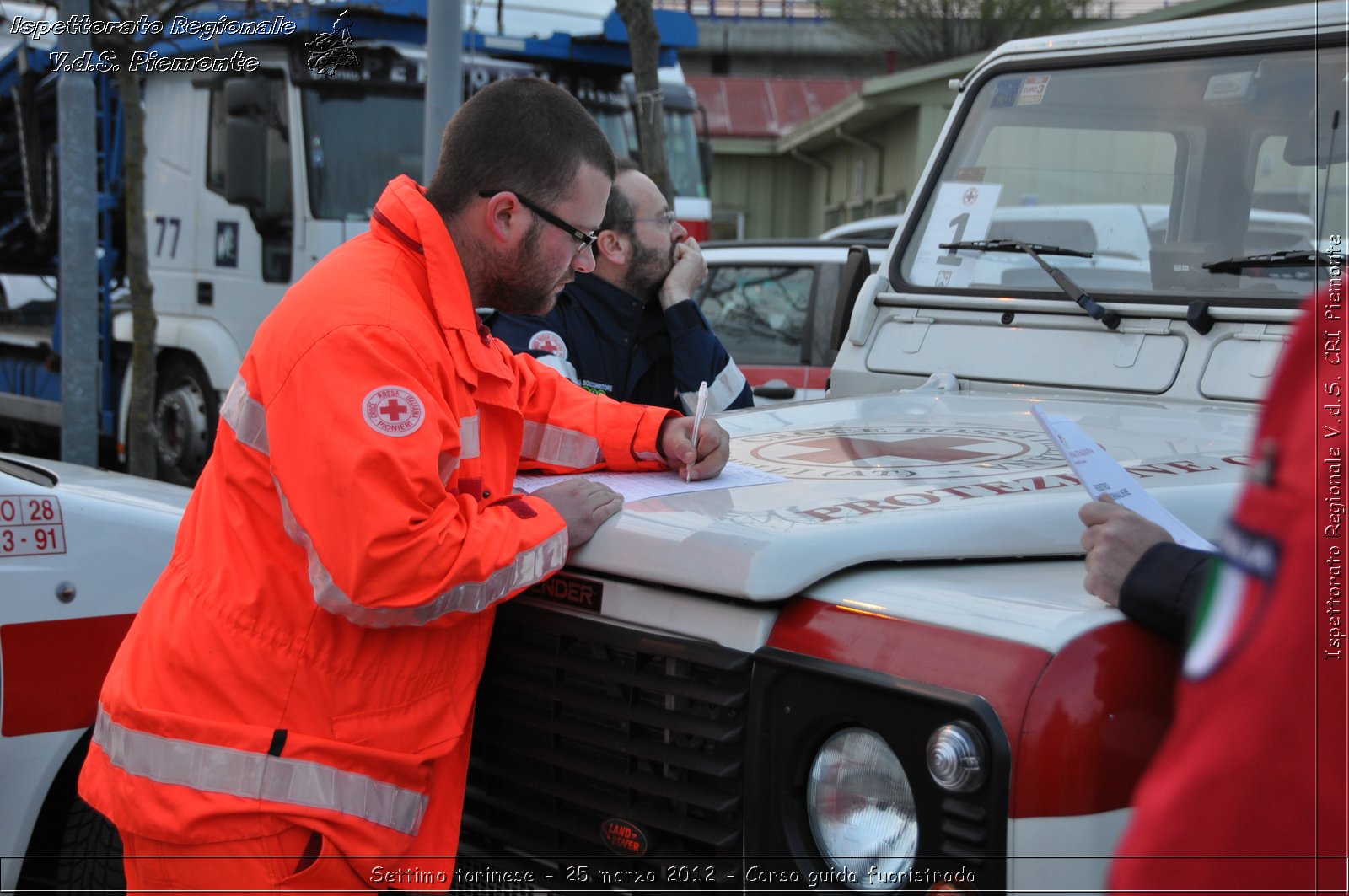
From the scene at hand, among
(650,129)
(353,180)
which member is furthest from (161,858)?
(353,180)

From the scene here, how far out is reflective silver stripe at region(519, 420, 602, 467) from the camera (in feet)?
7.71

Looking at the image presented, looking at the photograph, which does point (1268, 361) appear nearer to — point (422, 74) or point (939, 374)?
point (939, 374)

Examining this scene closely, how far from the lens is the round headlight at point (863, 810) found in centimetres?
150

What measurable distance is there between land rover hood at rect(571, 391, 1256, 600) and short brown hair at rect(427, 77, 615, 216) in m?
0.54

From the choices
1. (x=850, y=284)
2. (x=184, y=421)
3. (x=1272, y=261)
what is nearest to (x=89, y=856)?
(x=850, y=284)

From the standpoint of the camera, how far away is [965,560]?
1760mm

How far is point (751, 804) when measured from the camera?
5.38 feet

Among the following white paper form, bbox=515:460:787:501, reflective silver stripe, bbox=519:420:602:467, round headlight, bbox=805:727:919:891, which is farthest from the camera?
reflective silver stripe, bbox=519:420:602:467

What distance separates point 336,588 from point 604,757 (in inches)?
18.5

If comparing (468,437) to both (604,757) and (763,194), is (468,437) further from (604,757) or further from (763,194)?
(763,194)

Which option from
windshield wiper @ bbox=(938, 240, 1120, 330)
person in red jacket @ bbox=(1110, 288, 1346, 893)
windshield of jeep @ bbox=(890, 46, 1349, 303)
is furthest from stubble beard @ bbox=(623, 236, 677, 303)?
person in red jacket @ bbox=(1110, 288, 1346, 893)

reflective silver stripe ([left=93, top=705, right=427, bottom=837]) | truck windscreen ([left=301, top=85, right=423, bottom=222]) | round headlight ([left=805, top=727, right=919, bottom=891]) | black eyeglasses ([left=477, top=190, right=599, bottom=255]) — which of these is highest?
truck windscreen ([left=301, top=85, right=423, bottom=222])

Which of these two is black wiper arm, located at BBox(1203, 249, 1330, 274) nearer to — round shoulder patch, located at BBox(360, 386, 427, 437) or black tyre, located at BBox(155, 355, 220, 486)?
round shoulder patch, located at BBox(360, 386, 427, 437)

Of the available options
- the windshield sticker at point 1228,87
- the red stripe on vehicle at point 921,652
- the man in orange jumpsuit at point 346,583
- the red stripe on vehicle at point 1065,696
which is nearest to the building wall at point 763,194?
the windshield sticker at point 1228,87
